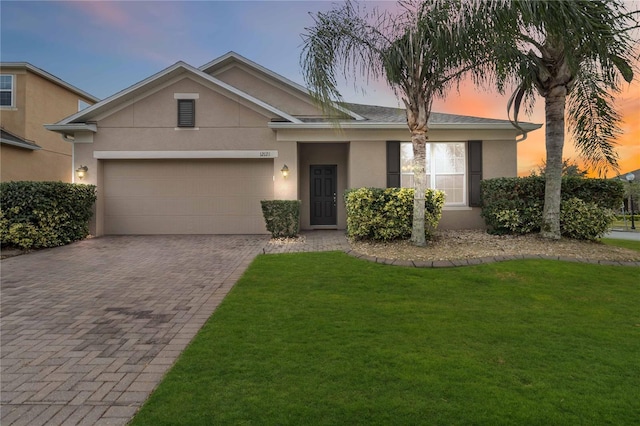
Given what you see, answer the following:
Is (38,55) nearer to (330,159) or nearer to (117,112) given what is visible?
(117,112)

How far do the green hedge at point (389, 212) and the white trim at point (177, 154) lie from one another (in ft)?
13.0

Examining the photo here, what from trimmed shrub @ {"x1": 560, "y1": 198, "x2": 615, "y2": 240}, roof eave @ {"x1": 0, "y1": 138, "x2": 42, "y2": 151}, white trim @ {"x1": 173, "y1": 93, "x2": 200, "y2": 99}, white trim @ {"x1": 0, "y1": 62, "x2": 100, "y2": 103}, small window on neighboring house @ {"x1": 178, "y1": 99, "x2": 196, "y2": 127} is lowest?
trimmed shrub @ {"x1": 560, "y1": 198, "x2": 615, "y2": 240}

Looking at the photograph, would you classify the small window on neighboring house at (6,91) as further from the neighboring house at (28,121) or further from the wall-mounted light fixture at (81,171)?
the wall-mounted light fixture at (81,171)

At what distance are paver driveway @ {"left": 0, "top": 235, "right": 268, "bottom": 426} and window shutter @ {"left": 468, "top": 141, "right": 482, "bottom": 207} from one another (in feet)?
23.2

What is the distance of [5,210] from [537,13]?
12125mm

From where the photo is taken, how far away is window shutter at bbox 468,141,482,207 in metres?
10.6

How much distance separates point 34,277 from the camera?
19.8 feet

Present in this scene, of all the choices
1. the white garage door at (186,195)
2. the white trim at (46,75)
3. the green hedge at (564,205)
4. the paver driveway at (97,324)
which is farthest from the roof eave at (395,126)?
the white trim at (46,75)

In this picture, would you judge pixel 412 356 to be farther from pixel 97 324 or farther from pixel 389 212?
pixel 389 212

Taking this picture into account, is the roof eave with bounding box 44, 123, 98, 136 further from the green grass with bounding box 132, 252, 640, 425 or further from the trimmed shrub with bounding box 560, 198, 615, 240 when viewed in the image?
the trimmed shrub with bounding box 560, 198, 615, 240

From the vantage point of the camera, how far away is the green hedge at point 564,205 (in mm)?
7855

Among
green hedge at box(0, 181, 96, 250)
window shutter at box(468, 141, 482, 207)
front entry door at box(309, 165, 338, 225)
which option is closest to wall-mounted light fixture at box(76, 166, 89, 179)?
green hedge at box(0, 181, 96, 250)

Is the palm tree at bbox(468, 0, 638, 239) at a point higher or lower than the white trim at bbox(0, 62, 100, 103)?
lower

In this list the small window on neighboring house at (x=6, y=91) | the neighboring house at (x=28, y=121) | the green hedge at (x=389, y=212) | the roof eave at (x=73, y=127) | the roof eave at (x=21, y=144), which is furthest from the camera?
the small window on neighboring house at (x=6, y=91)
